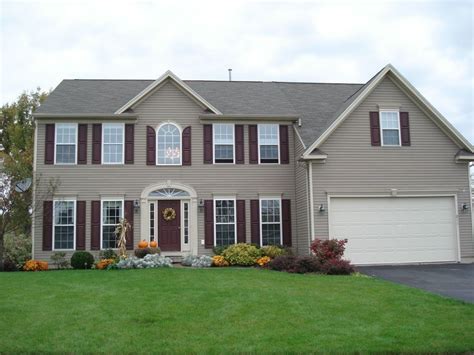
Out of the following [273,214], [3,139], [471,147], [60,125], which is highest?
[3,139]

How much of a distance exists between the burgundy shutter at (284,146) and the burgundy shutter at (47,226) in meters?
9.15

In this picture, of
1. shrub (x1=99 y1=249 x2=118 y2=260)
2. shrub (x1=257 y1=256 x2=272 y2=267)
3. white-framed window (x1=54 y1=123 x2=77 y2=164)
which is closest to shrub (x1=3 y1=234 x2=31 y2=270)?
shrub (x1=99 y1=249 x2=118 y2=260)

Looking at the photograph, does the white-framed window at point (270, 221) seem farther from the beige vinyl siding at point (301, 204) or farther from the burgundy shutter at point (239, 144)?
the burgundy shutter at point (239, 144)

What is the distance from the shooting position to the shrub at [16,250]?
17.9m

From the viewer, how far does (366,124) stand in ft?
61.5

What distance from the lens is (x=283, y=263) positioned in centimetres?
1582

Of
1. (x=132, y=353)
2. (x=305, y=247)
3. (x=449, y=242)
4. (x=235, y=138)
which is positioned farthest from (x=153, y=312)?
(x=449, y=242)

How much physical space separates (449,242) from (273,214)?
6.61 m

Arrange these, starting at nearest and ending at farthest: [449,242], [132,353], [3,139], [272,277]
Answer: [132,353]
[272,277]
[449,242]
[3,139]

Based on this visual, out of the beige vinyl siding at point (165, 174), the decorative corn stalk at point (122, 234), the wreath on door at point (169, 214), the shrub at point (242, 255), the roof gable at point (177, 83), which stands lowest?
the shrub at point (242, 255)

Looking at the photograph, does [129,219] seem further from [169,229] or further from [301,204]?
[301,204]

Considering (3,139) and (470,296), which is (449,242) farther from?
(3,139)

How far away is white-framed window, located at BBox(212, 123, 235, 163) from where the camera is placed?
1994cm

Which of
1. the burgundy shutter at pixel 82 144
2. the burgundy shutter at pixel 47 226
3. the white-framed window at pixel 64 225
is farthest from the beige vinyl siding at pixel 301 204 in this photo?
the burgundy shutter at pixel 47 226
